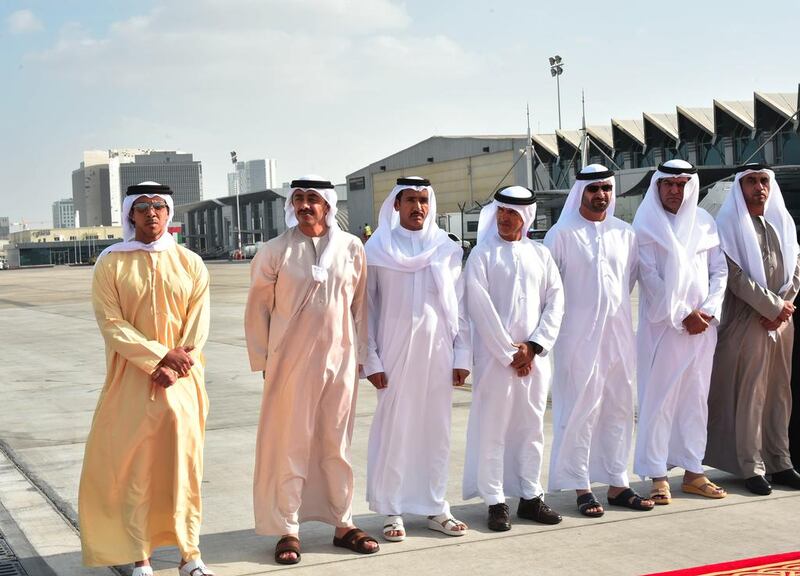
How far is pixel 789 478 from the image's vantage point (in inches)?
225

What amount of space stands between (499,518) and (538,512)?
9.6 inches

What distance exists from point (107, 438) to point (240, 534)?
1084 mm

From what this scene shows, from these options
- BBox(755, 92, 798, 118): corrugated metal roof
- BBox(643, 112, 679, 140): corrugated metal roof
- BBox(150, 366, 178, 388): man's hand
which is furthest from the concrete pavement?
BBox(643, 112, 679, 140): corrugated metal roof

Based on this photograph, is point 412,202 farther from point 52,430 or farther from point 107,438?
point 52,430

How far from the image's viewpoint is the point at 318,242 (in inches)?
186

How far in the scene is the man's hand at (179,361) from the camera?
4.30 metres

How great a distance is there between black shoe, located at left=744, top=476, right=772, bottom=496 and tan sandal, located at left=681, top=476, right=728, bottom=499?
15cm

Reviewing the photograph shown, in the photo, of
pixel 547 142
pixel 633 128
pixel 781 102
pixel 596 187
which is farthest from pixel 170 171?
pixel 596 187

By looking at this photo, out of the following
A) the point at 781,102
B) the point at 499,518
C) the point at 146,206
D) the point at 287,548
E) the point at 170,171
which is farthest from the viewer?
the point at 170,171

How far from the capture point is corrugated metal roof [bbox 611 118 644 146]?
54.5 meters

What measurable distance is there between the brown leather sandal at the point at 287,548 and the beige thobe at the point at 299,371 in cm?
4

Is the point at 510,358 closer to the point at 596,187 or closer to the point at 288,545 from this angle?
the point at 596,187

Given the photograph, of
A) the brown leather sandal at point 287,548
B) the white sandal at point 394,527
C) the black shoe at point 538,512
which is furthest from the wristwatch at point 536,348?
the brown leather sandal at point 287,548

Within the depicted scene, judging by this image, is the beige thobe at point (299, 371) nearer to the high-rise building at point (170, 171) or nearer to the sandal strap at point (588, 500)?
the sandal strap at point (588, 500)
